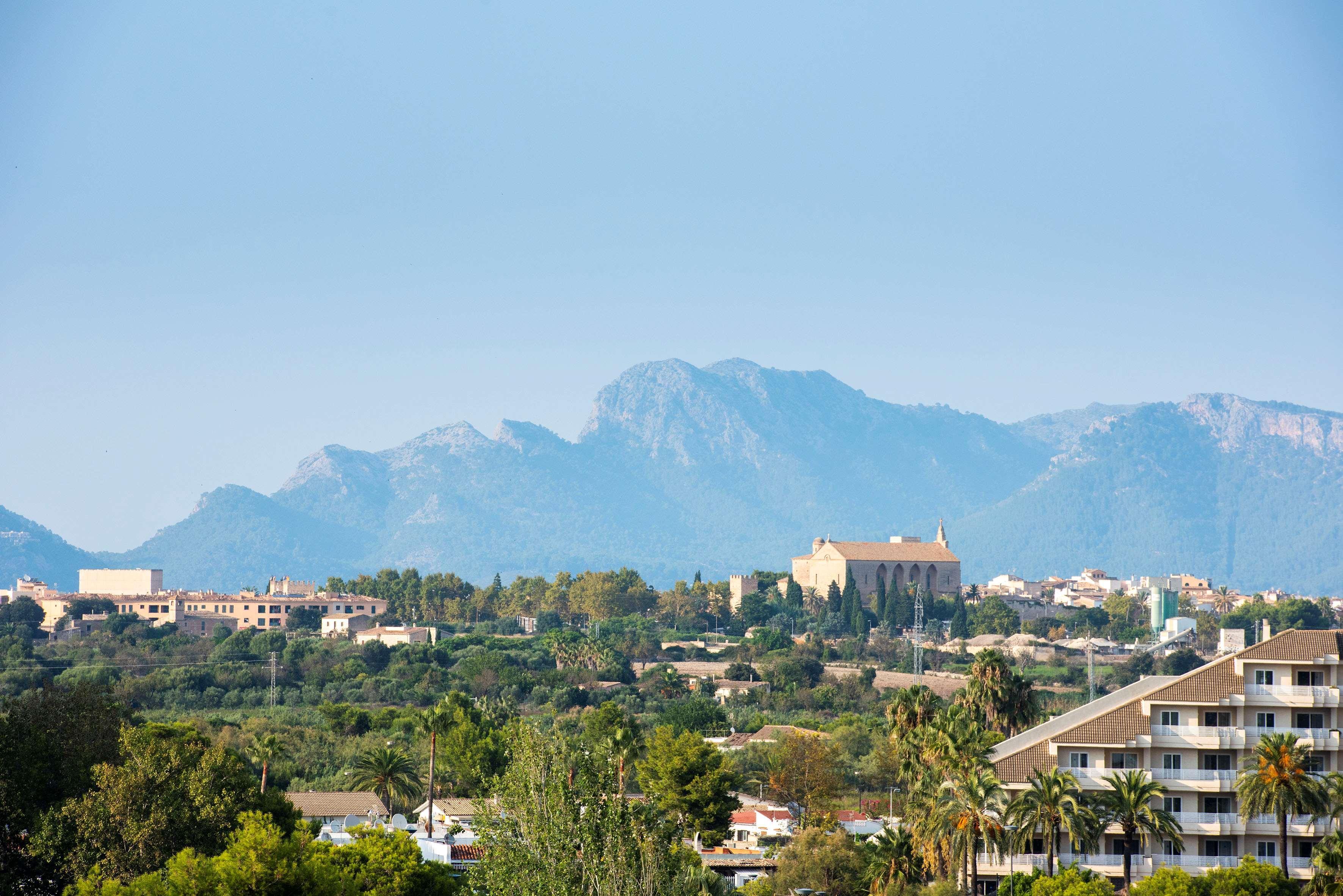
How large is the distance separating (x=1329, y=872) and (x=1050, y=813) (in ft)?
25.2

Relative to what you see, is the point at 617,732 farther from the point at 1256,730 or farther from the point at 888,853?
the point at 1256,730

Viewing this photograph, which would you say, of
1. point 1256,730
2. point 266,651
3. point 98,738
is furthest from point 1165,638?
point 98,738

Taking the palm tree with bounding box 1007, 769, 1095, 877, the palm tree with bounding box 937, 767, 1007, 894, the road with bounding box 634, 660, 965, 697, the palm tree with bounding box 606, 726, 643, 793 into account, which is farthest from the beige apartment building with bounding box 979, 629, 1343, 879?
the road with bounding box 634, 660, 965, 697

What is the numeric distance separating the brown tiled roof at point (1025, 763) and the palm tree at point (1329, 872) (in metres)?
9.02

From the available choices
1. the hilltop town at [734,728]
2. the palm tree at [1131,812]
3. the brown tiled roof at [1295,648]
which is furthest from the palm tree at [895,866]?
the brown tiled roof at [1295,648]

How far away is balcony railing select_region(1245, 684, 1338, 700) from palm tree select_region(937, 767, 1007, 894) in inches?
494

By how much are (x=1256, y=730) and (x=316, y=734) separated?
207 feet

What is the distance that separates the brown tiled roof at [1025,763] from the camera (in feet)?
174

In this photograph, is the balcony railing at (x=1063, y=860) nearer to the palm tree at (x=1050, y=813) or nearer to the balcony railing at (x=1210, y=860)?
the balcony railing at (x=1210, y=860)

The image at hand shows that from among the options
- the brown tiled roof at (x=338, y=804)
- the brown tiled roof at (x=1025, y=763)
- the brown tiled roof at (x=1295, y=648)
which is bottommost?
the brown tiled roof at (x=338, y=804)

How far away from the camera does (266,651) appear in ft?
537

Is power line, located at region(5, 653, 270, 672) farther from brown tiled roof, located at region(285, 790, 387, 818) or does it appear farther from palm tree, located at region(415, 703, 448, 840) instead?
brown tiled roof, located at region(285, 790, 387, 818)

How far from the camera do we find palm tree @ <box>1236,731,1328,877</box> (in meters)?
48.8

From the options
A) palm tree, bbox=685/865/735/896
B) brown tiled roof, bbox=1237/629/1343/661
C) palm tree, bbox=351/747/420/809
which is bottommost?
palm tree, bbox=351/747/420/809
